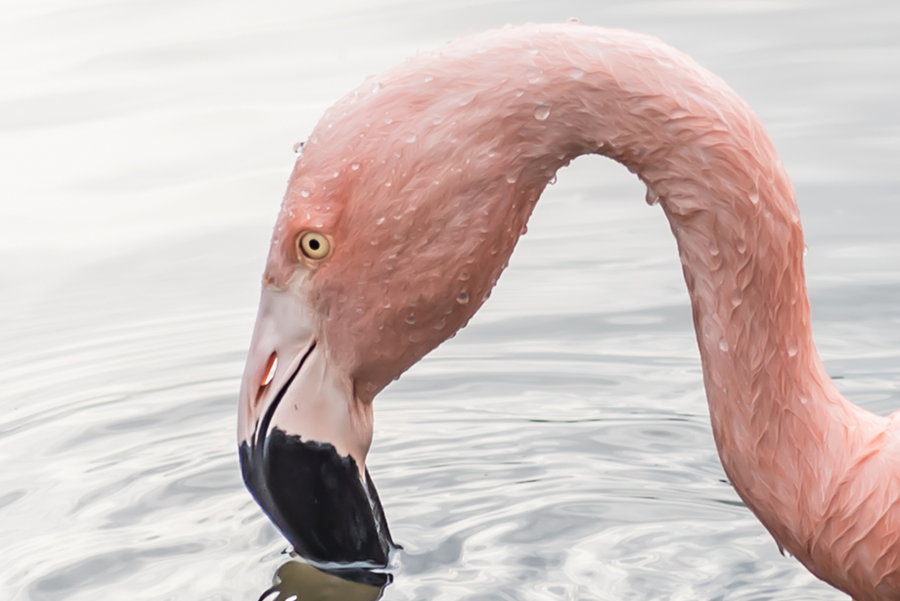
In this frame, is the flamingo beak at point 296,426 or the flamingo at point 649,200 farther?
the flamingo beak at point 296,426

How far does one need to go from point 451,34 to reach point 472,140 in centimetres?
468

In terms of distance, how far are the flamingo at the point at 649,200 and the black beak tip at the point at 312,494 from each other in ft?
0.95

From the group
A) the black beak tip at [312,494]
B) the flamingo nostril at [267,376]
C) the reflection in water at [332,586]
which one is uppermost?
the flamingo nostril at [267,376]

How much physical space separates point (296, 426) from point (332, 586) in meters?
0.62

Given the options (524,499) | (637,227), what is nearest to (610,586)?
(524,499)

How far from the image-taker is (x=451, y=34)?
6930 millimetres

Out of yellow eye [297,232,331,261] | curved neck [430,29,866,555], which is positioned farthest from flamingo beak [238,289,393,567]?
curved neck [430,29,866,555]

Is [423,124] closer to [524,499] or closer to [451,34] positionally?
[524,499]

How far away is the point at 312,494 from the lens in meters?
2.74

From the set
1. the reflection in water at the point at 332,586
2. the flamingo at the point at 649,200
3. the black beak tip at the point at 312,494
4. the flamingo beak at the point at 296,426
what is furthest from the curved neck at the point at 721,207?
the reflection in water at the point at 332,586

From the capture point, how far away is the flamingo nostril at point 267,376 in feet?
8.75

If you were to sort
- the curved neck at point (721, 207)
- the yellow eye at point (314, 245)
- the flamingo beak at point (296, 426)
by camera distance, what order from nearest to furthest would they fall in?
the curved neck at point (721, 207) → the yellow eye at point (314, 245) → the flamingo beak at point (296, 426)

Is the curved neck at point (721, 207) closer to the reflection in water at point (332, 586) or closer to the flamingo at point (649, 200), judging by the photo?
the flamingo at point (649, 200)

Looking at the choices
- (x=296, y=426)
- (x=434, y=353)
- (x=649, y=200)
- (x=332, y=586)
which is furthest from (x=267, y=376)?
(x=434, y=353)
